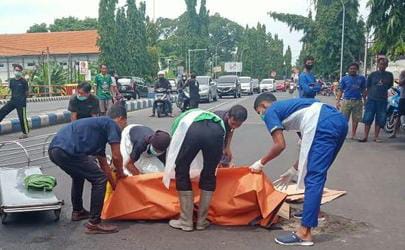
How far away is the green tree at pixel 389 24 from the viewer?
1154 cm

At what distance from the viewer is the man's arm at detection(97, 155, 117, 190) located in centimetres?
549

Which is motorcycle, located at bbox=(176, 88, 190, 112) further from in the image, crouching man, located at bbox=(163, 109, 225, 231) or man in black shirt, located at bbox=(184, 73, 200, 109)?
crouching man, located at bbox=(163, 109, 225, 231)

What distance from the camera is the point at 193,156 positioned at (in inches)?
211

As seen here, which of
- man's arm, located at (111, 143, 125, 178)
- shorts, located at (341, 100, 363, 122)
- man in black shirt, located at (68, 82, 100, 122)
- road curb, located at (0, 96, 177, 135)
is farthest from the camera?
road curb, located at (0, 96, 177, 135)

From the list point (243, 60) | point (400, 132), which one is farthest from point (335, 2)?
point (243, 60)

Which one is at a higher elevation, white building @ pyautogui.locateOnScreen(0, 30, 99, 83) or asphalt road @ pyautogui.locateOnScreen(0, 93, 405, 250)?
white building @ pyautogui.locateOnScreen(0, 30, 99, 83)

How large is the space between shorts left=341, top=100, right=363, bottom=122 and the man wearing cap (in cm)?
680

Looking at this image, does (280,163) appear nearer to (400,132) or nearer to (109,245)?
(109,245)

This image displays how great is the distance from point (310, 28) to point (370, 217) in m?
40.8

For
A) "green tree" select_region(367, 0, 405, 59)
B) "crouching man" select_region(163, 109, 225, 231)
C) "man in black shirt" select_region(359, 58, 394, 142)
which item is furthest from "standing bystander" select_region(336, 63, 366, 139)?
"crouching man" select_region(163, 109, 225, 231)

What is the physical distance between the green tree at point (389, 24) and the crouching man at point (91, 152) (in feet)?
26.8

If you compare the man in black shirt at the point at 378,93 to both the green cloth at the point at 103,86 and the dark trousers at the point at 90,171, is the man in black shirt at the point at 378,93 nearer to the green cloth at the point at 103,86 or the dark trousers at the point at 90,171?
the green cloth at the point at 103,86

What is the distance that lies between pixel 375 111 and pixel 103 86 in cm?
734

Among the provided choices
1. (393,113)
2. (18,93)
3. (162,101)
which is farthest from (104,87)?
(393,113)
